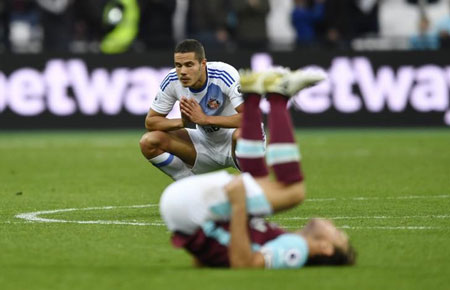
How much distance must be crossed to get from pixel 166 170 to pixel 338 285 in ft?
17.3

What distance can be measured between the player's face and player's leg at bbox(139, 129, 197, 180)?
665 mm

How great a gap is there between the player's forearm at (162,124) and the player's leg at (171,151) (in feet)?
0.23

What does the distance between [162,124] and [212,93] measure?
0.61 metres

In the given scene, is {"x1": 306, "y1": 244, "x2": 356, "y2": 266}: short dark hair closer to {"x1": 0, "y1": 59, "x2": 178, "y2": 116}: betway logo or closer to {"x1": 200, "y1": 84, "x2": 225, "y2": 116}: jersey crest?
{"x1": 200, "y1": 84, "x2": 225, "y2": 116}: jersey crest

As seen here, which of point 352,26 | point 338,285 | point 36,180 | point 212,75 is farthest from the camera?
point 352,26

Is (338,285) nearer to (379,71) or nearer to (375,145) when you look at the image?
(375,145)

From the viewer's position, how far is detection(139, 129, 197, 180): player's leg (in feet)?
39.2

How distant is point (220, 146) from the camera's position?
12.6 meters

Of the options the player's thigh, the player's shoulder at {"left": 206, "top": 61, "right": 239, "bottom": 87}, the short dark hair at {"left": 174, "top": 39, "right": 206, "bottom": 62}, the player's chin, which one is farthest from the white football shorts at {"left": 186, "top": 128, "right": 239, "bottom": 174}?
the short dark hair at {"left": 174, "top": 39, "right": 206, "bottom": 62}

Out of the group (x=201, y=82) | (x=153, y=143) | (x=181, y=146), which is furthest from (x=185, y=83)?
(x=181, y=146)

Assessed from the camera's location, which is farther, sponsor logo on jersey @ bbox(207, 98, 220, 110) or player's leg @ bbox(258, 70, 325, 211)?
sponsor logo on jersey @ bbox(207, 98, 220, 110)

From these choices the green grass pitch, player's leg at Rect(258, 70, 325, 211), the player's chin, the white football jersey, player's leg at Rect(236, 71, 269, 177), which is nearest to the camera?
the green grass pitch

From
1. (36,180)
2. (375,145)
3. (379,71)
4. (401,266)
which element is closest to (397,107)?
(379,71)

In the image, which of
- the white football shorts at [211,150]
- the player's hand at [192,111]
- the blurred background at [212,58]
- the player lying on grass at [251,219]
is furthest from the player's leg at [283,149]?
the blurred background at [212,58]
